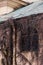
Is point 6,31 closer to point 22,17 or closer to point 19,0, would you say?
point 22,17

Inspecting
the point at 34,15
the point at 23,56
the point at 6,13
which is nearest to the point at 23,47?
the point at 23,56

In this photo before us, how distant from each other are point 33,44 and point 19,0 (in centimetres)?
109

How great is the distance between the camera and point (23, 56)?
3148 mm

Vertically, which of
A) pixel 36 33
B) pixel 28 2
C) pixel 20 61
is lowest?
pixel 20 61

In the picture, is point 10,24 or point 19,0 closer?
point 10,24

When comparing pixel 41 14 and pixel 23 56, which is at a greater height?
pixel 41 14

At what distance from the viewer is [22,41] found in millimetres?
3145

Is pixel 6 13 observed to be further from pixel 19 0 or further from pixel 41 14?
pixel 41 14

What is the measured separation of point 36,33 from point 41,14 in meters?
0.17

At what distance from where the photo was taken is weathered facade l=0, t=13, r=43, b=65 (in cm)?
311

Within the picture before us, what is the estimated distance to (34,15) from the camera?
312 centimetres

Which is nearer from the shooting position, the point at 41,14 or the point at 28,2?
the point at 41,14

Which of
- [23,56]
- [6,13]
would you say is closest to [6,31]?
[23,56]

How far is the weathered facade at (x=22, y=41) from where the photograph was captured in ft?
10.2
